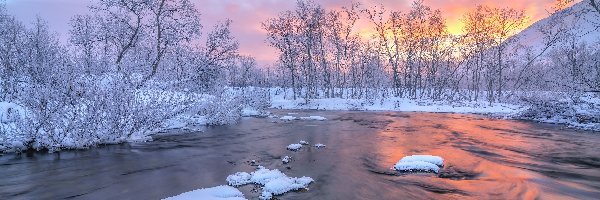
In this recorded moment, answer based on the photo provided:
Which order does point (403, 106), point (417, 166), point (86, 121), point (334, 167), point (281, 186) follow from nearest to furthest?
point (281, 186) → point (417, 166) → point (334, 167) → point (86, 121) → point (403, 106)

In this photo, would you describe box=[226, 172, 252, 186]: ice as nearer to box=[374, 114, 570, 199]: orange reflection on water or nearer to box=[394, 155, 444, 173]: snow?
box=[374, 114, 570, 199]: orange reflection on water

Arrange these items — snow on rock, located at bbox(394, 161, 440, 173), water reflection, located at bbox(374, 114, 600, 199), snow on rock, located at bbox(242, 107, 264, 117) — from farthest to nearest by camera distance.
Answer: snow on rock, located at bbox(242, 107, 264, 117) < snow on rock, located at bbox(394, 161, 440, 173) < water reflection, located at bbox(374, 114, 600, 199)

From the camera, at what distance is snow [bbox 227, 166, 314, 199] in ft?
25.3

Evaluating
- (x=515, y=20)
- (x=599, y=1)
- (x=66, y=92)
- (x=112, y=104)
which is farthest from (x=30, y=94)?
(x=515, y=20)

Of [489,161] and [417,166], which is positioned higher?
[417,166]

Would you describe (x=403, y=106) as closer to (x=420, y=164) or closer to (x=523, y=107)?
(x=523, y=107)

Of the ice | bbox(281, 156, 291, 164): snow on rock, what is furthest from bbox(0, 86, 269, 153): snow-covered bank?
the ice

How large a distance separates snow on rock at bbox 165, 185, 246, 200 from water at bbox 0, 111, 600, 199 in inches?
10.2

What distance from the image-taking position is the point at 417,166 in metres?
10.3

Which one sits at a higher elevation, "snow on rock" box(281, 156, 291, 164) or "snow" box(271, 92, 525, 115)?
"snow" box(271, 92, 525, 115)

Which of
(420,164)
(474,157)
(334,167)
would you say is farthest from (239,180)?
(474,157)

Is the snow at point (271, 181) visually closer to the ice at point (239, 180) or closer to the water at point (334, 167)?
the ice at point (239, 180)

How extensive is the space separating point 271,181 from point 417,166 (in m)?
4.44

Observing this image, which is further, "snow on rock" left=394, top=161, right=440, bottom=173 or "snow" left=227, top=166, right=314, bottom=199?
"snow on rock" left=394, top=161, right=440, bottom=173
